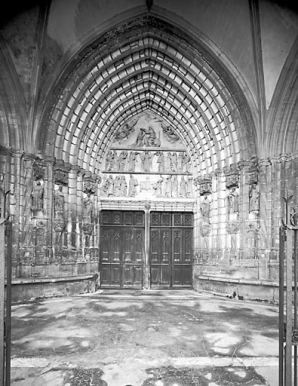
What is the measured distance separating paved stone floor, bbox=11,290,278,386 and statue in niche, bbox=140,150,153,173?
16.8 feet

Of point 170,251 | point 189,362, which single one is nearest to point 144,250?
point 170,251

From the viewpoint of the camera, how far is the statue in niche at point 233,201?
1067 cm

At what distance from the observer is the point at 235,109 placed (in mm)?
10633

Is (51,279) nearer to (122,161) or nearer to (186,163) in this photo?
(122,161)

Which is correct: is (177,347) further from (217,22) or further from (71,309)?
(217,22)

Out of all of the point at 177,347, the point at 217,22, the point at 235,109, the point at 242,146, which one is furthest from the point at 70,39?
the point at 177,347

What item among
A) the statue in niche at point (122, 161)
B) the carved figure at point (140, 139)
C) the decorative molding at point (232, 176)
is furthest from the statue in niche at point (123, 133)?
the decorative molding at point (232, 176)

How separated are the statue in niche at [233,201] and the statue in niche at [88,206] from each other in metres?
4.55

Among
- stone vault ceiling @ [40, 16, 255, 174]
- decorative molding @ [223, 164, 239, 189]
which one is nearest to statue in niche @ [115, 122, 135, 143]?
stone vault ceiling @ [40, 16, 255, 174]

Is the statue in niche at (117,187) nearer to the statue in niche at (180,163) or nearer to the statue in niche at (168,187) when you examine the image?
the statue in niche at (168,187)

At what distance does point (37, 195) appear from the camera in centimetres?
976

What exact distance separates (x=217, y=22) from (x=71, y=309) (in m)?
8.76

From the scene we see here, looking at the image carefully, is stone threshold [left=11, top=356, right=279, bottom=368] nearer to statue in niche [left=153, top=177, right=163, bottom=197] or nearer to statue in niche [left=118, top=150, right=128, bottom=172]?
statue in niche [left=153, top=177, right=163, bottom=197]

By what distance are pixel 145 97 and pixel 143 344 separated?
29.5 feet
